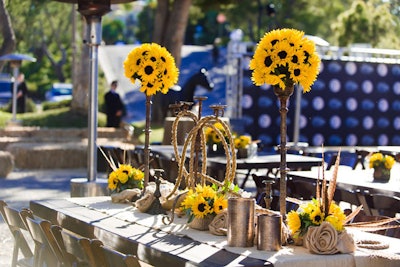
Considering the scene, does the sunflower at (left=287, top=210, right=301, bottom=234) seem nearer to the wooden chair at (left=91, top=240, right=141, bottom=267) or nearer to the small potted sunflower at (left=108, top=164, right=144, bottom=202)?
the wooden chair at (left=91, top=240, right=141, bottom=267)

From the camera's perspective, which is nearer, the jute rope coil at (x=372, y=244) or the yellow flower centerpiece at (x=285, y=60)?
the jute rope coil at (x=372, y=244)

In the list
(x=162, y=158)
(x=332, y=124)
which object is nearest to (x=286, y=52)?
(x=162, y=158)

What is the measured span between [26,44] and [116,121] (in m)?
23.0

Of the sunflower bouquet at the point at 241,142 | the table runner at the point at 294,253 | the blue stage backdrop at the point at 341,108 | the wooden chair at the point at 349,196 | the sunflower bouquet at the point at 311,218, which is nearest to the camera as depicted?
the table runner at the point at 294,253

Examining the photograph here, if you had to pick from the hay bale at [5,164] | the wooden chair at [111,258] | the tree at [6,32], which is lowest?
the hay bale at [5,164]

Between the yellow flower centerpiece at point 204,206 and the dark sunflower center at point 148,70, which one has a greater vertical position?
the dark sunflower center at point 148,70

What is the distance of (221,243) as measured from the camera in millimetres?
4777

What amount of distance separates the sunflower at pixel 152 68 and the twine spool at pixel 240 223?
2.12m

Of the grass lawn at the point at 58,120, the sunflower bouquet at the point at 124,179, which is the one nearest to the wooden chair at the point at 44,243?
the sunflower bouquet at the point at 124,179

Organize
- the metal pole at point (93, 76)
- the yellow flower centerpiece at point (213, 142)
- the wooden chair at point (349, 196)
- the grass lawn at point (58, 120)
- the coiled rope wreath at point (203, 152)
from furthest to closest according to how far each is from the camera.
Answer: the grass lawn at point (58, 120)
the yellow flower centerpiece at point (213, 142)
the metal pole at point (93, 76)
the wooden chair at point (349, 196)
the coiled rope wreath at point (203, 152)

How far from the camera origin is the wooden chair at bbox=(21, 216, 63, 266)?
5125mm

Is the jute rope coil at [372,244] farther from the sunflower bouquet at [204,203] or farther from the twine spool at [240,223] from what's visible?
the sunflower bouquet at [204,203]

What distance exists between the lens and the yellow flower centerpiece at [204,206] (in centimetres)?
512

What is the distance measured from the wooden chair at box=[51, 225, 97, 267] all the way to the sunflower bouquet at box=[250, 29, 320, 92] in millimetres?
1293
